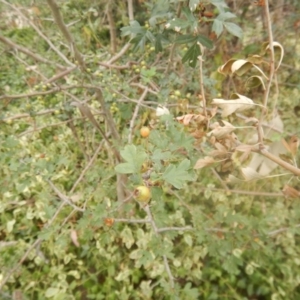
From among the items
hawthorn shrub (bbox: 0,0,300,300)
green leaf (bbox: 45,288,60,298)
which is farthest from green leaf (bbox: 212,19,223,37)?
green leaf (bbox: 45,288,60,298)

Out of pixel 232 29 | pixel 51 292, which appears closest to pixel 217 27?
pixel 232 29

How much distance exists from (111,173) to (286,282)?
111cm

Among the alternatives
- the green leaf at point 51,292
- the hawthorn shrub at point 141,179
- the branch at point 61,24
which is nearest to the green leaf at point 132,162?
the hawthorn shrub at point 141,179

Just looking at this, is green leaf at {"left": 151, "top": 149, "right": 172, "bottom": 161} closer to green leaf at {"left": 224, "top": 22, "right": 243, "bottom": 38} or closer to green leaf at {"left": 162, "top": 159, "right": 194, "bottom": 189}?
green leaf at {"left": 162, "top": 159, "right": 194, "bottom": 189}

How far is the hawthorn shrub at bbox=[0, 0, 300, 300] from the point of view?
3.39 ft

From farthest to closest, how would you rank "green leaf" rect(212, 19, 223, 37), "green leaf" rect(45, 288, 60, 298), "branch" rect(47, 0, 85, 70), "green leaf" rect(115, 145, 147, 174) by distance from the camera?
1. "green leaf" rect(45, 288, 60, 298)
2. "branch" rect(47, 0, 85, 70)
3. "green leaf" rect(212, 19, 223, 37)
4. "green leaf" rect(115, 145, 147, 174)

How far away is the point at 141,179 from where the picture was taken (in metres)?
0.66

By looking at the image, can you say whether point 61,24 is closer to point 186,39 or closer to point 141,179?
point 186,39

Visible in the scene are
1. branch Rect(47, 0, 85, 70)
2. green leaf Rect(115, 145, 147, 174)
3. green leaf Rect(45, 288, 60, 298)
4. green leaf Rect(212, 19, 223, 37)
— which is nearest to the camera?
green leaf Rect(115, 145, 147, 174)

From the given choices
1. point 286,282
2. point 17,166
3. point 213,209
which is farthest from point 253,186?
point 17,166

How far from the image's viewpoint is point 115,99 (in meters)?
Answer: 1.47

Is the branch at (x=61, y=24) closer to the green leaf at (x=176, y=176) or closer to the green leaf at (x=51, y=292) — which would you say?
the green leaf at (x=176, y=176)

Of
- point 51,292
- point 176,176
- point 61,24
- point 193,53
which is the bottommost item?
point 51,292

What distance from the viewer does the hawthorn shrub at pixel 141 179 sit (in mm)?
1034
